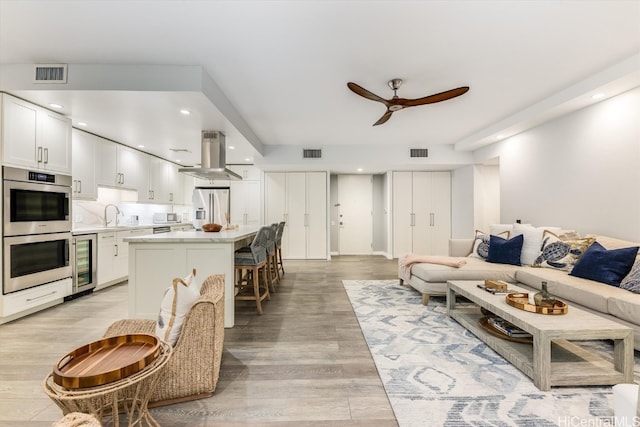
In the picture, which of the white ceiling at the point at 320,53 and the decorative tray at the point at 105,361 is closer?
the decorative tray at the point at 105,361

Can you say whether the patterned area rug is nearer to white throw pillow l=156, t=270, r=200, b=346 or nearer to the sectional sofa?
the sectional sofa

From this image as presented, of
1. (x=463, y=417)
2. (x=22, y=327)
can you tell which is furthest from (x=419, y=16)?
(x=22, y=327)

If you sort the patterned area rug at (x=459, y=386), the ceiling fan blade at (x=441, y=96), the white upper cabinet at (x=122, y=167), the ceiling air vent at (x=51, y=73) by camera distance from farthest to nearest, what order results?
the white upper cabinet at (x=122, y=167), the ceiling fan blade at (x=441, y=96), the ceiling air vent at (x=51, y=73), the patterned area rug at (x=459, y=386)

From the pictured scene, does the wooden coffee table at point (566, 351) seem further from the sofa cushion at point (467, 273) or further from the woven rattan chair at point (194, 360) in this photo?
the woven rattan chair at point (194, 360)

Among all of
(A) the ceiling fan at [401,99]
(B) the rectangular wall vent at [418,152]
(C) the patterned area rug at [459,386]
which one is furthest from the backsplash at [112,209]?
(B) the rectangular wall vent at [418,152]

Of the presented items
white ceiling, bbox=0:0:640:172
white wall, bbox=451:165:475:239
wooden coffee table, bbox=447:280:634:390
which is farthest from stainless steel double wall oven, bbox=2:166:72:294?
white wall, bbox=451:165:475:239

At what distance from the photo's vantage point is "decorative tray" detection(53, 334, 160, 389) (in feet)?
3.35

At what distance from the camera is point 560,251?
11.1 feet

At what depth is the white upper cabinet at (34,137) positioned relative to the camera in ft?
9.80

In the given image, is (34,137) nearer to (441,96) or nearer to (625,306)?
(441,96)

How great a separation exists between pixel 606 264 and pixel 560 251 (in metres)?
0.68

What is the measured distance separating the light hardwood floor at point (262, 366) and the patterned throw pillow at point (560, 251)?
245cm

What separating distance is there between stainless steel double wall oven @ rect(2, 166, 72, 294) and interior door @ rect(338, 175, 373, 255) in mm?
5687

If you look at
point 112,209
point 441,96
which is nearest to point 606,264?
point 441,96
